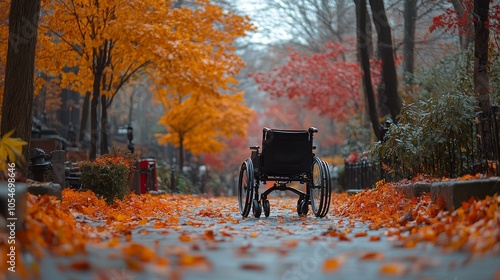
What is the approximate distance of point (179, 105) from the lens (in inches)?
1147

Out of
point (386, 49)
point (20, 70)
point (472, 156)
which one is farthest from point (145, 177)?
point (472, 156)

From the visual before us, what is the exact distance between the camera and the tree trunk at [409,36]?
738 inches

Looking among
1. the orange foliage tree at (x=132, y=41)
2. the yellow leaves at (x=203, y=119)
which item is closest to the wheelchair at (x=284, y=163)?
the orange foliage tree at (x=132, y=41)

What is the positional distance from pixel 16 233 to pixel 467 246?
3239 mm

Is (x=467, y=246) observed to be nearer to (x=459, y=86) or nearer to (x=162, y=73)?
(x=459, y=86)

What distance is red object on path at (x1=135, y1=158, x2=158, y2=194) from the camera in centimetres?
1718

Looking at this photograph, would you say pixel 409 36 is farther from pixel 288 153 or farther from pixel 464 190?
pixel 464 190

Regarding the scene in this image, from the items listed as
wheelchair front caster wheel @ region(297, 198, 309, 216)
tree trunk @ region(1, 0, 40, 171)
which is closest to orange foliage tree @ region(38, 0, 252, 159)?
tree trunk @ region(1, 0, 40, 171)

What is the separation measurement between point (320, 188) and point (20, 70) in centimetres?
442

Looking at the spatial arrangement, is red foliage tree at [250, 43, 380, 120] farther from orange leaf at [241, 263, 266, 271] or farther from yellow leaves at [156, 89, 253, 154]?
orange leaf at [241, 263, 266, 271]

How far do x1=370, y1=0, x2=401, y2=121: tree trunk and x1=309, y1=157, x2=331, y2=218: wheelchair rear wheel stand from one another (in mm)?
5500

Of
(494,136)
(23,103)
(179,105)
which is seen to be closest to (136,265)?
(494,136)

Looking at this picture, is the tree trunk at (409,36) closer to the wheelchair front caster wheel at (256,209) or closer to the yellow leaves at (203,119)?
the yellow leaves at (203,119)

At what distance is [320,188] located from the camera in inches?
395
